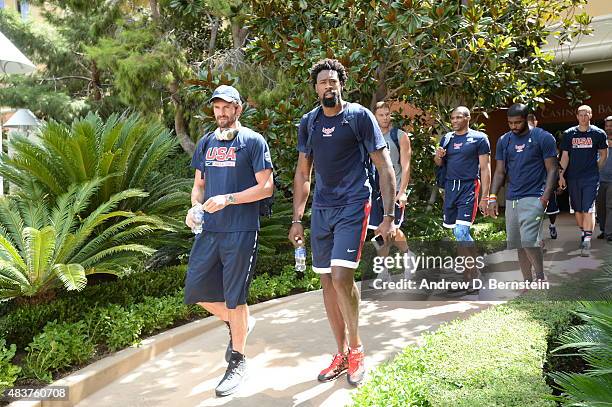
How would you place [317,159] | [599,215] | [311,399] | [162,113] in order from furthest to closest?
1. [162,113]
2. [599,215]
3. [317,159]
4. [311,399]

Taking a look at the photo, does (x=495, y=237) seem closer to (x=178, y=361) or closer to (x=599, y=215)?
(x=599, y=215)

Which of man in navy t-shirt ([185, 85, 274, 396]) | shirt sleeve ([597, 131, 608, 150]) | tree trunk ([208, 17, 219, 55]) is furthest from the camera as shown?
tree trunk ([208, 17, 219, 55])

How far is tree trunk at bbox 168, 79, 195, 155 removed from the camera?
33.4 ft

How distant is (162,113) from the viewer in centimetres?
1084

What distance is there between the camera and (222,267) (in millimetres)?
4020

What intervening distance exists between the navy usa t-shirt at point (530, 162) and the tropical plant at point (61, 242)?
11.5 ft

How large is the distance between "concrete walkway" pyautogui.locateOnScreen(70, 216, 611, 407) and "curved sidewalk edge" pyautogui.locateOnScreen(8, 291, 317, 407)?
6cm

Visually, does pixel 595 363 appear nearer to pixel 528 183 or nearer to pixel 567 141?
pixel 528 183

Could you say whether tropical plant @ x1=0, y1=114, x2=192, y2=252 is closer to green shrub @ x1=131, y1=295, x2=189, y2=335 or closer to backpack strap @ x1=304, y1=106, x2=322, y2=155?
green shrub @ x1=131, y1=295, x2=189, y2=335

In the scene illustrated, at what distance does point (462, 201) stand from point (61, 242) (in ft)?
12.8

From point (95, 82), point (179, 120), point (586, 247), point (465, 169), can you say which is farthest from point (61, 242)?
point (95, 82)

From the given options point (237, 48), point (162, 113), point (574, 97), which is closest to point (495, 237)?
point (574, 97)

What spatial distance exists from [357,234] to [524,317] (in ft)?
4.29

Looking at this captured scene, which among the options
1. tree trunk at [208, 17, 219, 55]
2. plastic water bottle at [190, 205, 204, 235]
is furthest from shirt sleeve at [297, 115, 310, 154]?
tree trunk at [208, 17, 219, 55]
